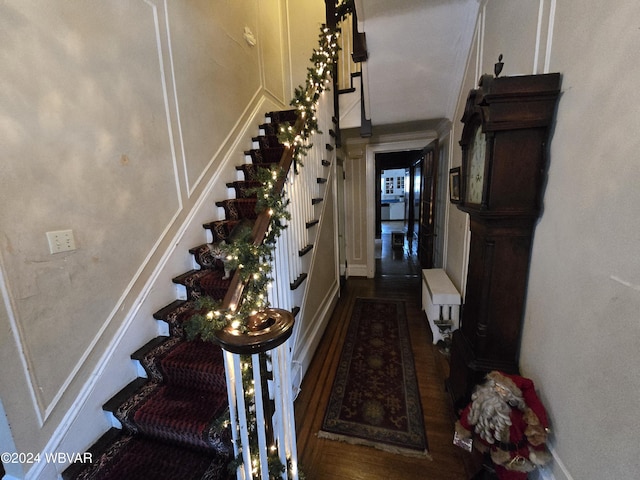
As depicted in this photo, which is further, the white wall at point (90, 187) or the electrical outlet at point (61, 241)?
the electrical outlet at point (61, 241)

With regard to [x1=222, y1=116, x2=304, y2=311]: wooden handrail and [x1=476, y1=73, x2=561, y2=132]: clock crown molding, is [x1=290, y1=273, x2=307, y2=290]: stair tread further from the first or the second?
[x1=476, y1=73, x2=561, y2=132]: clock crown molding

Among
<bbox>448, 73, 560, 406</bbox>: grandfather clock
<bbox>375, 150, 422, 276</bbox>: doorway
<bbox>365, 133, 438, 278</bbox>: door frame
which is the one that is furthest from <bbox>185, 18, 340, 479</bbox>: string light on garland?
<bbox>375, 150, 422, 276</bbox>: doorway

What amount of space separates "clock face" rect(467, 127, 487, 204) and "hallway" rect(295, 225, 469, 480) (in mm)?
1524

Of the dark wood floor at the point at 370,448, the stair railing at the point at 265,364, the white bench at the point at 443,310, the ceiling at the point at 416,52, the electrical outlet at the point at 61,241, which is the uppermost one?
the ceiling at the point at 416,52

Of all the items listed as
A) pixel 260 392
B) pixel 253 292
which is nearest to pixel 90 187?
pixel 253 292

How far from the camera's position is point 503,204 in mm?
1216

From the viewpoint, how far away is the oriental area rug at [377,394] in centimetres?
167

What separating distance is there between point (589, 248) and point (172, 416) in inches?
81.0

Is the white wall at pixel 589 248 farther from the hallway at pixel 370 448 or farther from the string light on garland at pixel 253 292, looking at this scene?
the string light on garland at pixel 253 292

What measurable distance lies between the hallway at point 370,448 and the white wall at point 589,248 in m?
0.64

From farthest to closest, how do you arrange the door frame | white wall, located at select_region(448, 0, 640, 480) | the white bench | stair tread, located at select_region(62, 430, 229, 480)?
the door frame < the white bench < stair tread, located at select_region(62, 430, 229, 480) < white wall, located at select_region(448, 0, 640, 480)

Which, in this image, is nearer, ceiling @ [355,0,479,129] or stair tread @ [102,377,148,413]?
stair tread @ [102,377,148,413]

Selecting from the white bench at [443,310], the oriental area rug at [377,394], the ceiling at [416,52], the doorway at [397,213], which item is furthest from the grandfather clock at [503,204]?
the doorway at [397,213]

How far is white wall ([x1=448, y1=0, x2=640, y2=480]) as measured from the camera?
0.75m
